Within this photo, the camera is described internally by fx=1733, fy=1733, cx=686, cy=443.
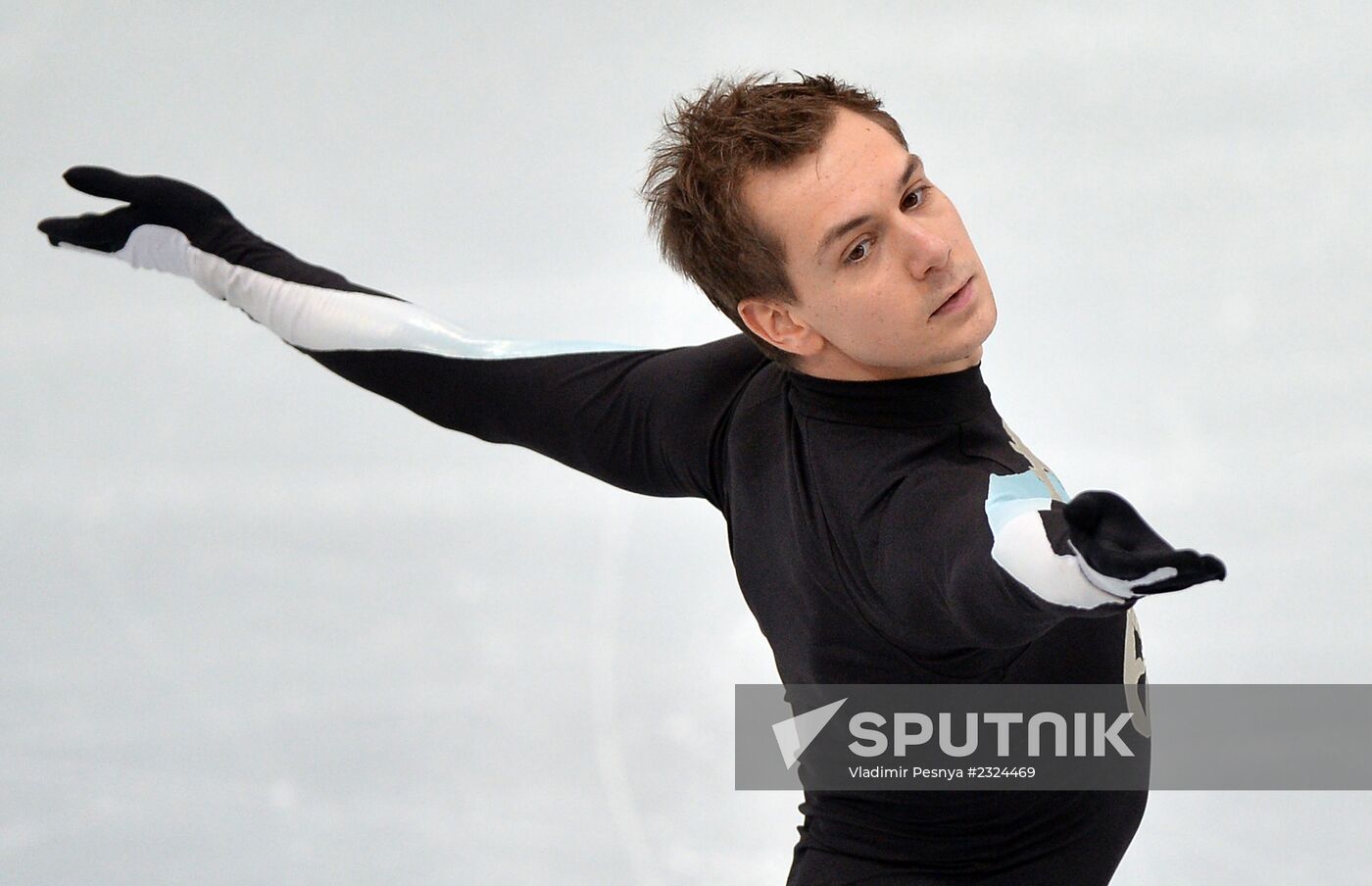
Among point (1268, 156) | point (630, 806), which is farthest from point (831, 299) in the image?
point (1268, 156)

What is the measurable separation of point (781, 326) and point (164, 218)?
1196 millimetres

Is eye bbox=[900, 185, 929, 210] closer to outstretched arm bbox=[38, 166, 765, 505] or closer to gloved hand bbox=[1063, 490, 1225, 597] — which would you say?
outstretched arm bbox=[38, 166, 765, 505]

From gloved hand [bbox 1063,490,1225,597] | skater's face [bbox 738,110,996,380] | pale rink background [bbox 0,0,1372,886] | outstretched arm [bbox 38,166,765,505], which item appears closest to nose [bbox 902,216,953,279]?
skater's face [bbox 738,110,996,380]

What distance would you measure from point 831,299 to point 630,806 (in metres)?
1.58

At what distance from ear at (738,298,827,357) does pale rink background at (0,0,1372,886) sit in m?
1.41

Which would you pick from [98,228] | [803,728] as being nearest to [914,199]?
[803,728]

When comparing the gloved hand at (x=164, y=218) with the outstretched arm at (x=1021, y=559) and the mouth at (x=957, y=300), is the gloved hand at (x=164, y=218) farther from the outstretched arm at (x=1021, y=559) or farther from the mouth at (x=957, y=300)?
the outstretched arm at (x=1021, y=559)

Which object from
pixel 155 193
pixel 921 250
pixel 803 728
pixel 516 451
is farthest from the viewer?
pixel 516 451

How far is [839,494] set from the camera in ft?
6.14

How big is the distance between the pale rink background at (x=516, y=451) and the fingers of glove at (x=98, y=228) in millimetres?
1000

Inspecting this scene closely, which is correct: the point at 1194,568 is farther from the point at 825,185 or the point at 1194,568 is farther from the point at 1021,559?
the point at 825,185

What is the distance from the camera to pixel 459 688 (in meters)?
3.41

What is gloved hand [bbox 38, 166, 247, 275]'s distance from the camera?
269 cm

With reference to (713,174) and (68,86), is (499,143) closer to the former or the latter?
(68,86)
